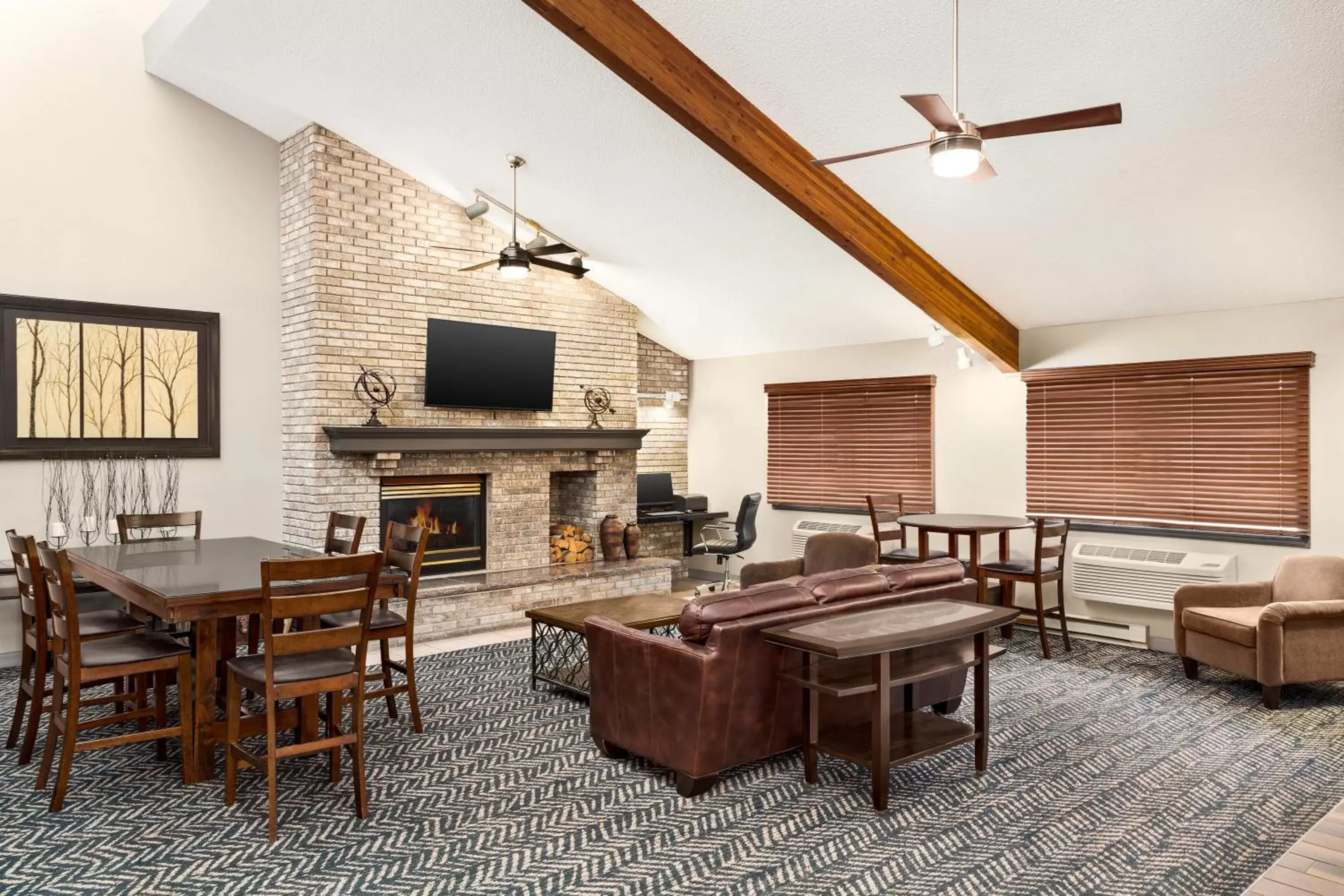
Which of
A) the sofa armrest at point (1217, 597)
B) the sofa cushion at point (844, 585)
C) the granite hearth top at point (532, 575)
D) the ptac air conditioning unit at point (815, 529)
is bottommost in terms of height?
the granite hearth top at point (532, 575)

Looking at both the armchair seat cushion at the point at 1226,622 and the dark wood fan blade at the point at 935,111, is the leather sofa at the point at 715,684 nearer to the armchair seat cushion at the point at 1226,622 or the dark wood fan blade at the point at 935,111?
the dark wood fan blade at the point at 935,111

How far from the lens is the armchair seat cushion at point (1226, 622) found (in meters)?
4.93

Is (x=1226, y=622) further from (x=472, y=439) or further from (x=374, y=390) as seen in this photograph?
(x=374, y=390)

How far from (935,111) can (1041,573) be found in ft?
12.5

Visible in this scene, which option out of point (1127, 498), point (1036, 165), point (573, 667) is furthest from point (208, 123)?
point (1127, 498)

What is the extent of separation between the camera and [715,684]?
3512mm

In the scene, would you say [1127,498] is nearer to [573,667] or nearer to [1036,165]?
[1036,165]

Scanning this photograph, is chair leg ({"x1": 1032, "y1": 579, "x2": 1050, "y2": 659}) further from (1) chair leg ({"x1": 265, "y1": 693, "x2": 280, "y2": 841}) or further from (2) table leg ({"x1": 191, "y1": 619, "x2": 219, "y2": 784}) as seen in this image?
(2) table leg ({"x1": 191, "y1": 619, "x2": 219, "y2": 784})

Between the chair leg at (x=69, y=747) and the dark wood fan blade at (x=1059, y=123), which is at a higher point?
the dark wood fan blade at (x=1059, y=123)

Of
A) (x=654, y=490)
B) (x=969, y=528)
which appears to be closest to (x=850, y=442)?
(x=654, y=490)

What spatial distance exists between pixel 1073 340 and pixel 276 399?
6.03 m

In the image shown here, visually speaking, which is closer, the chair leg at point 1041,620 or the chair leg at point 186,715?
the chair leg at point 186,715

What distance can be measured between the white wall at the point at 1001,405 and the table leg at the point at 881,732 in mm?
3824

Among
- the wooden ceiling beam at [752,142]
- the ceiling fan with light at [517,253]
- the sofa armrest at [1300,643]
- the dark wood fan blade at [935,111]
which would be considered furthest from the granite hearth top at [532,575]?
the dark wood fan blade at [935,111]
